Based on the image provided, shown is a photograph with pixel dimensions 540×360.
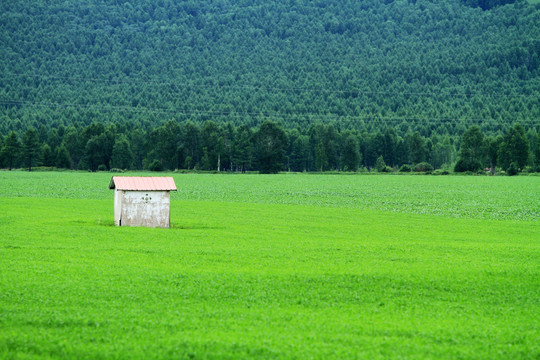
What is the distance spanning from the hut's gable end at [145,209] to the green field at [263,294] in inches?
55.5

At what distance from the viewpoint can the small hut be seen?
111ft

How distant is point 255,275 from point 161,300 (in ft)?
12.3

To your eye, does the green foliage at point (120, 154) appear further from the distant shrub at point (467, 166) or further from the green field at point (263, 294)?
the green field at point (263, 294)

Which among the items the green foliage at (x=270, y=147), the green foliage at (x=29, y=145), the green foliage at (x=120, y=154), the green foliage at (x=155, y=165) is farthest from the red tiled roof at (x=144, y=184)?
the green foliage at (x=120, y=154)

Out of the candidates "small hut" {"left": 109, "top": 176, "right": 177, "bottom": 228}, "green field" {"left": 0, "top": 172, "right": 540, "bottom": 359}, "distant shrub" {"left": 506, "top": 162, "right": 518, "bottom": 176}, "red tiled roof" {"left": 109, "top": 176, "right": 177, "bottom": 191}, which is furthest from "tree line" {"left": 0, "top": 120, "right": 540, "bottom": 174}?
"green field" {"left": 0, "top": 172, "right": 540, "bottom": 359}

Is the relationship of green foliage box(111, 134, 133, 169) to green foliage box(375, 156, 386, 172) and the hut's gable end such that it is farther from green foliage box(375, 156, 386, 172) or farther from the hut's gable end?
the hut's gable end

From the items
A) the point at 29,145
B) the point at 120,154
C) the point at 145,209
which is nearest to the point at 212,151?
the point at 120,154

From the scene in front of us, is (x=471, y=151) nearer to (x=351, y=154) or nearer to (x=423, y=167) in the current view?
(x=423, y=167)

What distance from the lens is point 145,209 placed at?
34125mm

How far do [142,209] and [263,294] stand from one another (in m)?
18.4

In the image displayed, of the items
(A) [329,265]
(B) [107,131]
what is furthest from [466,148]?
(A) [329,265]

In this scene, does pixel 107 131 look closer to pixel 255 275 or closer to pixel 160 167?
pixel 160 167

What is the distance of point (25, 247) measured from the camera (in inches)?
980

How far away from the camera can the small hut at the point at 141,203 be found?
33781 millimetres
